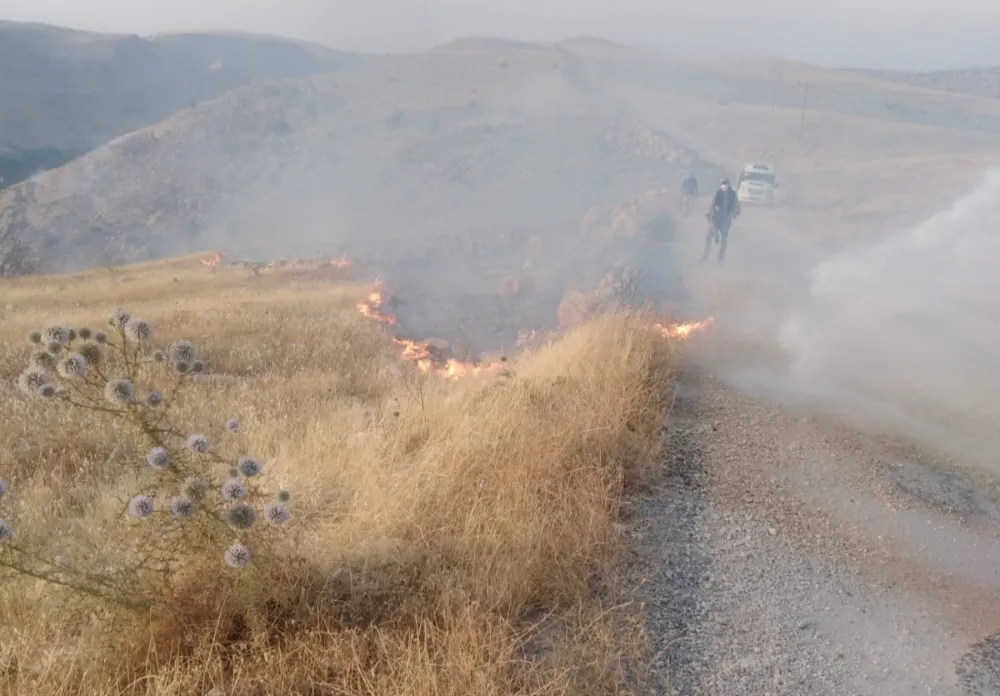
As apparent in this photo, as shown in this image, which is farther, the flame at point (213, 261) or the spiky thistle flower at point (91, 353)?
the flame at point (213, 261)

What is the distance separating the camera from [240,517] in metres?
2.82

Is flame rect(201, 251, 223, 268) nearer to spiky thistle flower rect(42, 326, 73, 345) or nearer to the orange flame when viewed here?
the orange flame

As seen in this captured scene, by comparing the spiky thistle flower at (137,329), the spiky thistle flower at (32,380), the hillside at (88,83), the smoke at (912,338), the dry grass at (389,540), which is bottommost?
the smoke at (912,338)

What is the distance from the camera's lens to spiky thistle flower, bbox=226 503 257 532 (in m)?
2.80

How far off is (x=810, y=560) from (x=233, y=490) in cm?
377

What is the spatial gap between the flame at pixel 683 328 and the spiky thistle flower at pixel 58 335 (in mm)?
7406

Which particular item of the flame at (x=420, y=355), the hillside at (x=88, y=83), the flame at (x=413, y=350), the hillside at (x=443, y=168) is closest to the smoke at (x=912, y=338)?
the flame at (x=420, y=355)

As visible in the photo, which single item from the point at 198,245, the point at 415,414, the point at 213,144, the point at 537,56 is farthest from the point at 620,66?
the point at 415,414

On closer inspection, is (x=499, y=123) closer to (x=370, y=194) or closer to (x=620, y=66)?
(x=370, y=194)

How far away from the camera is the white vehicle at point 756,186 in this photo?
3102 cm

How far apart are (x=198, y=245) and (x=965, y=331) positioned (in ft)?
119

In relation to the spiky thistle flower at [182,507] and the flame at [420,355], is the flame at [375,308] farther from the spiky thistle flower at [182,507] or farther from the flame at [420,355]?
the spiky thistle flower at [182,507]

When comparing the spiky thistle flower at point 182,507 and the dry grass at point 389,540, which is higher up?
the spiky thistle flower at point 182,507

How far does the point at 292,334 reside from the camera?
37.1ft
